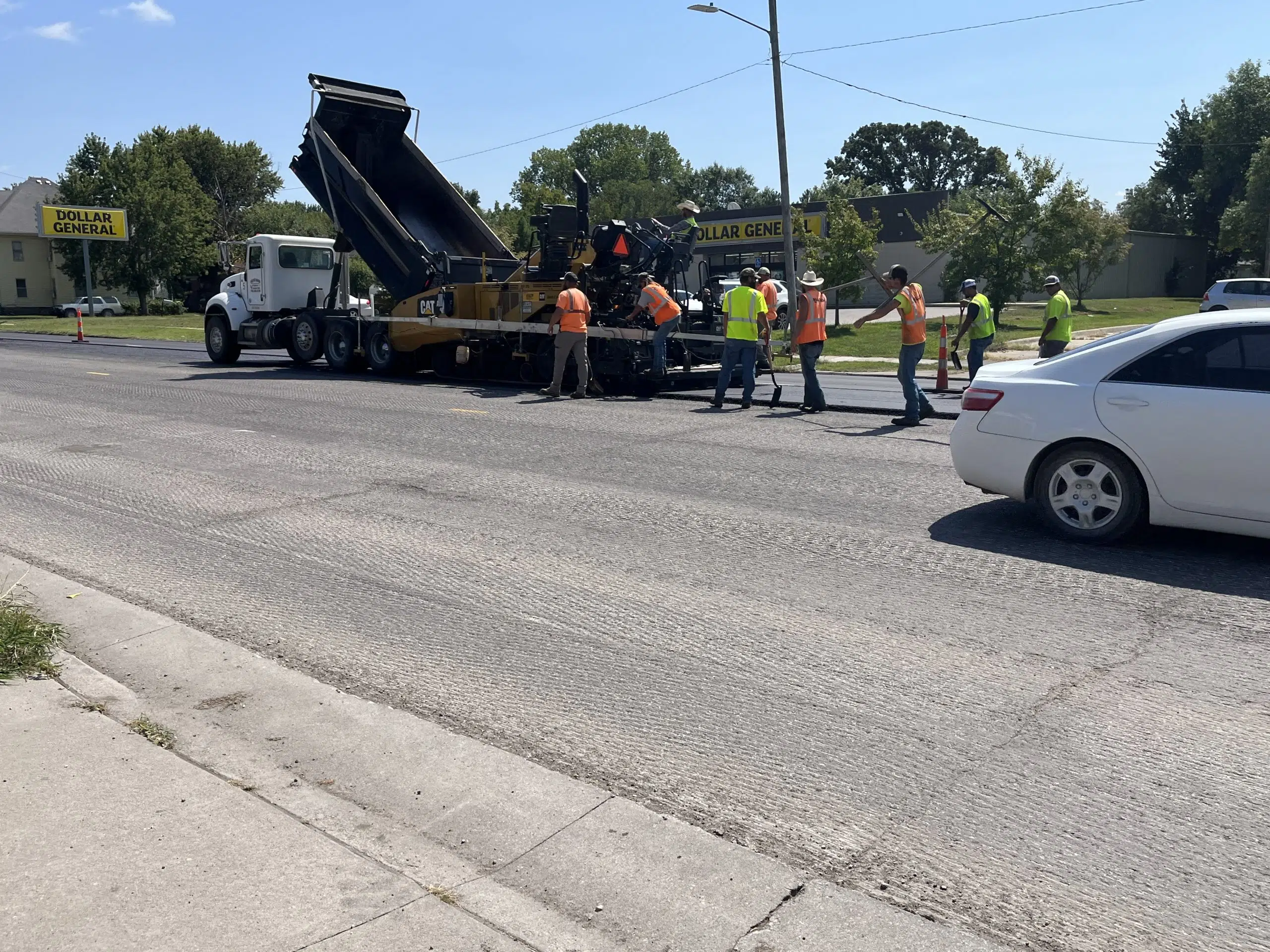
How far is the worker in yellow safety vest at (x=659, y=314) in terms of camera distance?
54.1ft

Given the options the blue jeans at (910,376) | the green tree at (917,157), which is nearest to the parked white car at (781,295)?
the blue jeans at (910,376)

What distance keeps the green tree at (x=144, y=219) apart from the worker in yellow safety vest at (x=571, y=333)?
60710 millimetres

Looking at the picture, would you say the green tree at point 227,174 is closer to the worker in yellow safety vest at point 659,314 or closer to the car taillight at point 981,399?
the worker in yellow safety vest at point 659,314

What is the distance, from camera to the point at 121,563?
24.9ft

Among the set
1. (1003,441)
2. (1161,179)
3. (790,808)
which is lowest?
(790,808)

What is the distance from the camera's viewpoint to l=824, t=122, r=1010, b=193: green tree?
112 m

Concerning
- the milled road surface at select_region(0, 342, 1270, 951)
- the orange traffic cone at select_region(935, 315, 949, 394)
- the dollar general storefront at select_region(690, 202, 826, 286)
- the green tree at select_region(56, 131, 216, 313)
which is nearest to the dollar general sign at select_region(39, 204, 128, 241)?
the green tree at select_region(56, 131, 216, 313)

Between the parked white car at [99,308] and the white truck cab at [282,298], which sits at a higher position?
the parked white car at [99,308]

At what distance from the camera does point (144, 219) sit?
69.5m

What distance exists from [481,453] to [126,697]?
21.6ft

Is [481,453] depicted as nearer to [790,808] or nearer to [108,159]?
[790,808]

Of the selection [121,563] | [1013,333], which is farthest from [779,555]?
[1013,333]

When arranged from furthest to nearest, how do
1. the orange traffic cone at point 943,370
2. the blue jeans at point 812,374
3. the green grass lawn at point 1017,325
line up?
the green grass lawn at point 1017,325 < the orange traffic cone at point 943,370 < the blue jeans at point 812,374

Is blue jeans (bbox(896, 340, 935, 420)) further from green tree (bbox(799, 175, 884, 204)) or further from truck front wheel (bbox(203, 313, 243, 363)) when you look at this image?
green tree (bbox(799, 175, 884, 204))
